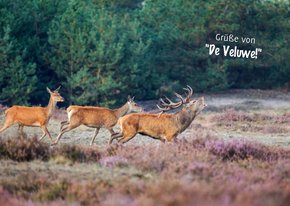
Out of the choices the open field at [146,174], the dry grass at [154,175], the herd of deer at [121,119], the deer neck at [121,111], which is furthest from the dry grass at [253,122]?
the dry grass at [154,175]

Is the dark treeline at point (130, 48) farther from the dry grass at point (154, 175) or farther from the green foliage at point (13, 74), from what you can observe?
the dry grass at point (154, 175)

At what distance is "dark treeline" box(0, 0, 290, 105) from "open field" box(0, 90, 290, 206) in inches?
422

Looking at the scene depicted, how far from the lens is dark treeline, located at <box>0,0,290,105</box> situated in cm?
2834

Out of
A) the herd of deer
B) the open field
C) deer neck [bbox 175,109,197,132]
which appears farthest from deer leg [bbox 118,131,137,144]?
deer neck [bbox 175,109,197,132]

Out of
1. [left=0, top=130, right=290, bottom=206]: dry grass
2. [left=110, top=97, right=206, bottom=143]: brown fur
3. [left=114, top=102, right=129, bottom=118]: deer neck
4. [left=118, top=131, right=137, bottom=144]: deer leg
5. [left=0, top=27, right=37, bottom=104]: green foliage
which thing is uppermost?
[left=0, top=27, right=37, bottom=104]: green foliage

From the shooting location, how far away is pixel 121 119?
15.2 metres

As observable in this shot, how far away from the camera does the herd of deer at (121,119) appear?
1515 centimetres

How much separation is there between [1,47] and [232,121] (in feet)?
31.3

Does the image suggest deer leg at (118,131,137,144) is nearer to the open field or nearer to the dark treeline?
the open field

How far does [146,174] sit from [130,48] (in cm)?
1988

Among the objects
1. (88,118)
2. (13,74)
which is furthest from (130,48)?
(88,118)

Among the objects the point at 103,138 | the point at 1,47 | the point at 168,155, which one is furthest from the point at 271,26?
the point at 168,155

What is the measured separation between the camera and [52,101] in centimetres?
1788

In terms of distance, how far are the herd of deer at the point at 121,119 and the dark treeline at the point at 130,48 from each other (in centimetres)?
974
